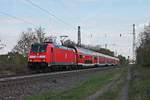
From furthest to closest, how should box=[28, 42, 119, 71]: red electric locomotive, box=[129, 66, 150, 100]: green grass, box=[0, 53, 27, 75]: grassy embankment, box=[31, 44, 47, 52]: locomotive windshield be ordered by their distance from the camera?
1. box=[0, 53, 27, 75]: grassy embankment
2. box=[31, 44, 47, 52]: locomotive windshield
3. box=[28, 42, 119, 71]: red electric locomotive
4. box=[129, 66, 150, 100]: green grass

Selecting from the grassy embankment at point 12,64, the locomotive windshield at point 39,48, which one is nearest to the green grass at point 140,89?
the locomotive windshield at point 39,48

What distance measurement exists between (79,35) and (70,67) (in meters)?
16.4

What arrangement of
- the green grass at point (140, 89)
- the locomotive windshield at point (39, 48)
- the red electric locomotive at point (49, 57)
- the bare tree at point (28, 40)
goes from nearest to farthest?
the green grass at point (140, 89) → the red electric locomotive at point (49, 57) → the locomotive windshield at point (39, 48) → the bare tree at point (28, 40)

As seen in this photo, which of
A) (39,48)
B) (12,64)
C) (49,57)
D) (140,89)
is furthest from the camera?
(12,64)

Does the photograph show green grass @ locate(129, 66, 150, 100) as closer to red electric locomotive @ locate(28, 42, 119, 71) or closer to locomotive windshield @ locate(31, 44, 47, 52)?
red electric locomotive @ locate(28, 42, 119, 71)

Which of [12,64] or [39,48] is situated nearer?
[39,48]

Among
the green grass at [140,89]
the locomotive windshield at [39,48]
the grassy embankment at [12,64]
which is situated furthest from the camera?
the grassy embankment at [12,64]

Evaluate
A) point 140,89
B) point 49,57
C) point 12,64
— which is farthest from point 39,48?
point 140,89

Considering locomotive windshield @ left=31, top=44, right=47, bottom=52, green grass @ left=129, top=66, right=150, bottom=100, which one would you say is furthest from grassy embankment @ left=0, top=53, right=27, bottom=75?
green grass @ left=129, top=66, right=150, bottom=100

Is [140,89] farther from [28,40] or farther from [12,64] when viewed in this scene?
[28,40]

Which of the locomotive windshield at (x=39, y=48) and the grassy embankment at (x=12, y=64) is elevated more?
the locomotive windshield at (x=39, y=48)

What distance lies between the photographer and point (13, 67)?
49062mm

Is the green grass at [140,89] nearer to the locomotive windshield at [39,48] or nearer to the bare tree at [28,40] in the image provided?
the locomotive windshield at [39,48]

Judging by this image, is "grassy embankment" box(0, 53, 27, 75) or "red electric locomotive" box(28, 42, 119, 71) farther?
"grassy embankment" box(0, 53, 27, 75)
